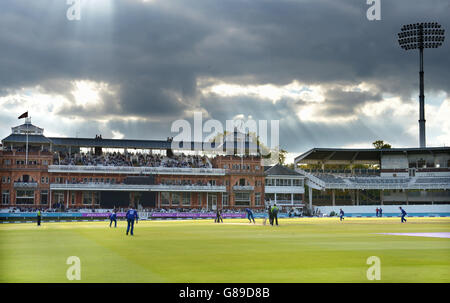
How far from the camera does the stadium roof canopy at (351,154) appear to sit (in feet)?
358

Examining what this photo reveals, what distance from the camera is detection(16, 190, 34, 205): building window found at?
88.2 m

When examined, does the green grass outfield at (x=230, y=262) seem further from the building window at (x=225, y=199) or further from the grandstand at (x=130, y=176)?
the building window at (x=225, y=199)

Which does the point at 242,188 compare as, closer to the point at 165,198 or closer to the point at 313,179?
the point at 313,179

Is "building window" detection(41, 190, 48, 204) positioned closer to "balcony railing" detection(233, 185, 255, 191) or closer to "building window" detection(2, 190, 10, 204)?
"building window" detection(2, 190, 10, 204)

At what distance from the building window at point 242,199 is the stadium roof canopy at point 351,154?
17885 millimetres

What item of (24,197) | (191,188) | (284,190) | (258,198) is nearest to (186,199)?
(191,188)

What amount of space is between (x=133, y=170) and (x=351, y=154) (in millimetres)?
47740

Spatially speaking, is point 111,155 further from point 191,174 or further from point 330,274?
point 330,274

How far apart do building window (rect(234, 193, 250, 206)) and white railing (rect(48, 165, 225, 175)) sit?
582cm

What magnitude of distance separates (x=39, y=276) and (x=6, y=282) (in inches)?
44.3

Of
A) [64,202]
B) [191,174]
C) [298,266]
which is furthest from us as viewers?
[191,174]

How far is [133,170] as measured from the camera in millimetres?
94250
